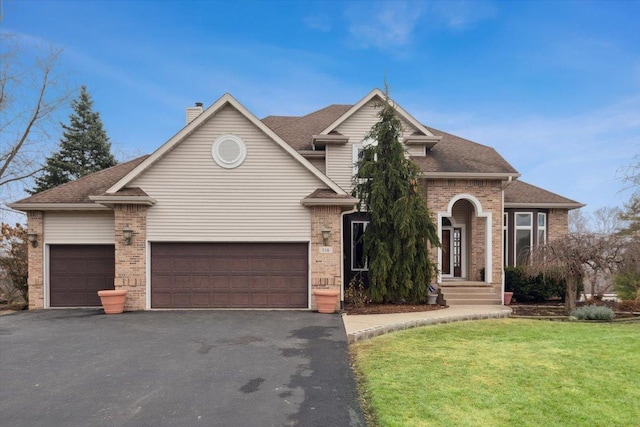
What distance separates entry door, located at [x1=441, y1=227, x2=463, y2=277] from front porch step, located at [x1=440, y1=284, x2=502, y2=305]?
6.71 ft

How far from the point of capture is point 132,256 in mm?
11453

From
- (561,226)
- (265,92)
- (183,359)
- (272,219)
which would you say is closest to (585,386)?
(183,359)

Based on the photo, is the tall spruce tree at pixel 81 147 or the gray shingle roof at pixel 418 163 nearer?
the gray shingle roof at pixel 418 163

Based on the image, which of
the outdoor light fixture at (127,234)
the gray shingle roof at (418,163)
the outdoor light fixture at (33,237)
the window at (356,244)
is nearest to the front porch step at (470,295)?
the window at (356,244)

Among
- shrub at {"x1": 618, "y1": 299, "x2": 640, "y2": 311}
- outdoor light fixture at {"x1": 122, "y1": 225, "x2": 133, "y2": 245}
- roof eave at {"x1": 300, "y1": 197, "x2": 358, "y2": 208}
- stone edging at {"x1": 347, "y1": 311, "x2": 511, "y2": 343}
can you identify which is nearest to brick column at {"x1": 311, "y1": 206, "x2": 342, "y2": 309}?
roof eave at {"x1": 300, "y1": 197, "x2": 358, "y2": 208}

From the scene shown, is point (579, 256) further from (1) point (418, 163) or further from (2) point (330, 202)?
(2) point (330, 202)

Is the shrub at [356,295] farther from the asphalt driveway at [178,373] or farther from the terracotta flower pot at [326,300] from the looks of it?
the asphalt driveway at [178,373]

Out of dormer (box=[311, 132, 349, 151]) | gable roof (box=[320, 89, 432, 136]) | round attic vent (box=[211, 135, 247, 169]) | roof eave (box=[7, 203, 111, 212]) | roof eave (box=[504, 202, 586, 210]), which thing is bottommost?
roof eave (box=[7, 203, 111, 212])

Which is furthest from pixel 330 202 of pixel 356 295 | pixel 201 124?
pixel 201 124

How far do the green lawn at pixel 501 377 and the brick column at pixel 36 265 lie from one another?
1136 centimetres

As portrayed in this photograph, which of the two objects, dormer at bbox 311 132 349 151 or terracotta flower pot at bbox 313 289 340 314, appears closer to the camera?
terracotta flower pot at bbox 313 289 340 314

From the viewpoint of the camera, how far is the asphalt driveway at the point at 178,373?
4.58 meters

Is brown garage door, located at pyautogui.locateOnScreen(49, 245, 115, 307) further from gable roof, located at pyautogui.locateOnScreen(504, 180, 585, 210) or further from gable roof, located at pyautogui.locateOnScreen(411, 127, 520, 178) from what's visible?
gable roof, located at pyautogui.locateOnScreen(504, 180, 585, 210)

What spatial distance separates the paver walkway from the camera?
8440 millimetres
